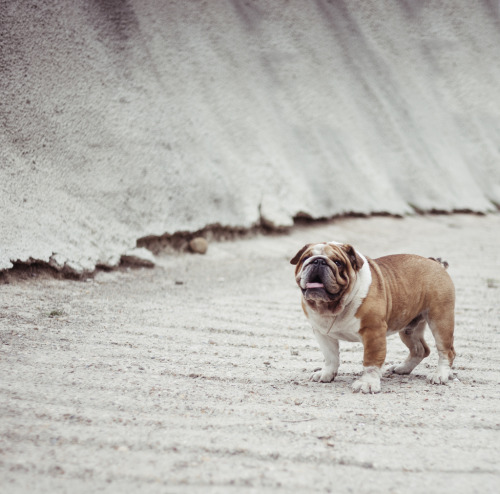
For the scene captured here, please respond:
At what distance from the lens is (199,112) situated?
9.04 metres

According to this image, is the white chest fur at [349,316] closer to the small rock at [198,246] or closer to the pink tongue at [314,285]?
the pink tongue at [314,285]

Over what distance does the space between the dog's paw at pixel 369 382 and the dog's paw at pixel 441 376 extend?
404 millimetres

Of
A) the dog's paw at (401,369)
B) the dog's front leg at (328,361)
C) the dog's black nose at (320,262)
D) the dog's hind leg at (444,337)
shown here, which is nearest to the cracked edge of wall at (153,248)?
the dog's front leg at (328,361)

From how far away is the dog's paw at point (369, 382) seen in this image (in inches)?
124

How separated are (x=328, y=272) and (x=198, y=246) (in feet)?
14.8

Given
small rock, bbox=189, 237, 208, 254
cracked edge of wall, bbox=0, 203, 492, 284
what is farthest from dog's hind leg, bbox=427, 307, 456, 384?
small rock, bbox=189, 237, 208, 254

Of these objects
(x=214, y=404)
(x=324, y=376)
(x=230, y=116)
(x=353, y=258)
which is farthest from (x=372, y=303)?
(x=230, y=116)

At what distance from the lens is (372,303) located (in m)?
3.24

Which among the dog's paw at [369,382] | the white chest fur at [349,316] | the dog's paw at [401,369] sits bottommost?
the dog's paw at [401,369]

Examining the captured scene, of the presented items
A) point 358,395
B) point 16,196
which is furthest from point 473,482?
point 16,196

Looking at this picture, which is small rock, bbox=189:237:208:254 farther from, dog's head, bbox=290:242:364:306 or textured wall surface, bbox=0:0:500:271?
dog's head, bbox=290:242:364:306

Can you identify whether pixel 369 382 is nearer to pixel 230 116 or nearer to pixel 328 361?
pixel 328 361

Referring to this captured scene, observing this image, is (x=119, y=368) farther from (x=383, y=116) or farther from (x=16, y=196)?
(x=383, y=116)

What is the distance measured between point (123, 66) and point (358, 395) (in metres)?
6.48
